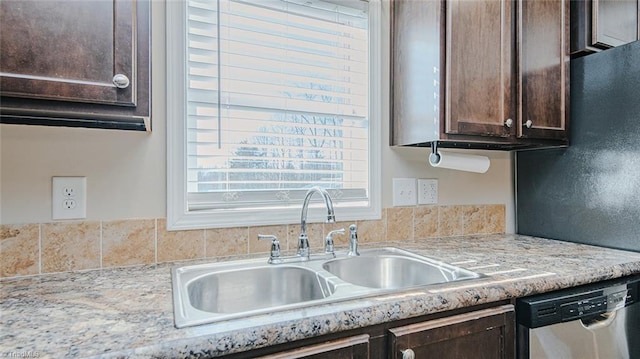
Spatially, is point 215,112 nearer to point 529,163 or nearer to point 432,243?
point 432,243

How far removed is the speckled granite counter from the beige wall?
21cm

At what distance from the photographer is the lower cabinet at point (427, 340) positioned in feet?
2.45

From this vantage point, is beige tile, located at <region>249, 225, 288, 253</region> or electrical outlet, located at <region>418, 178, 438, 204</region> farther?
electrical outlet, located at <region>418, 178, 438, 204</region>

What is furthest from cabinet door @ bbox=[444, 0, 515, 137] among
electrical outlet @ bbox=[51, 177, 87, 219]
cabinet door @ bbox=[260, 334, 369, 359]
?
electrical outlet @ bbox=[51, 177, 87, 219]

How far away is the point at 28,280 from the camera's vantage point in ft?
3.30

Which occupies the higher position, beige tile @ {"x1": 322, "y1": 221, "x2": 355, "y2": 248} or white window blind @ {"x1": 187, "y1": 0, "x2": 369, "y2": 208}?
white window blind @ {"x1": 187, "y1": 0, "x2": 369, "y2": 208}

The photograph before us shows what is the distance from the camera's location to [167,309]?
78 centimetres

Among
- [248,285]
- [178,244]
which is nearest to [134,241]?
[178,244]

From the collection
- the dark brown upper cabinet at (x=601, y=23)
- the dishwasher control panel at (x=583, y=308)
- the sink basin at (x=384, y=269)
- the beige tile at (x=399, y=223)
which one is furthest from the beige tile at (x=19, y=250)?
the dark brown upper cabinet at (x=601, y=23)

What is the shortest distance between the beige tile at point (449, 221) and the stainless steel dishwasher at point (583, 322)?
25.4 inches

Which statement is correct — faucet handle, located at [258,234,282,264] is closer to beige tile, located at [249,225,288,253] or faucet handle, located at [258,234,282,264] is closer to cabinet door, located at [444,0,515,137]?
beige tile, located at [249,225,288,253]

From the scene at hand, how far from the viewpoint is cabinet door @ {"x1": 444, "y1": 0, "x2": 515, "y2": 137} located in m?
1.33

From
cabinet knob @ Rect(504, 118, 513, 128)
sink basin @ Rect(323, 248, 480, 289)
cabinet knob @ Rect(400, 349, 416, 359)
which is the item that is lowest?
cabinet knob @ Rect(400, 349, 416, 359)

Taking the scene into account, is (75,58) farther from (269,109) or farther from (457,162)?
(457,162)
